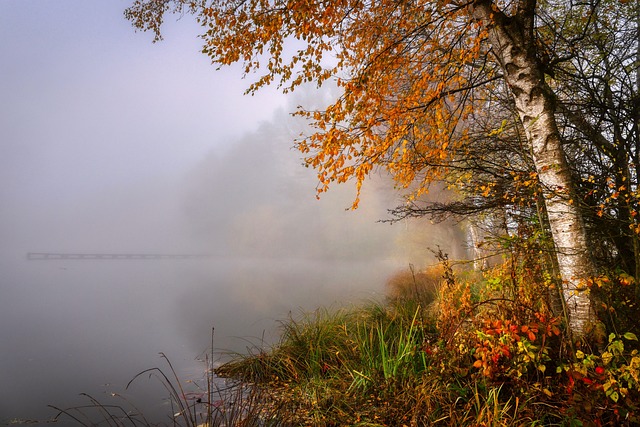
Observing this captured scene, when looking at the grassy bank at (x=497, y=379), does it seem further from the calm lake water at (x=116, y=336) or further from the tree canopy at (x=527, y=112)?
the calm lake water at (x=116, y=336)

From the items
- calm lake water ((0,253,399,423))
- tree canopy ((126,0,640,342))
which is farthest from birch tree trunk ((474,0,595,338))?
calm lake water ((0,253,399,423))

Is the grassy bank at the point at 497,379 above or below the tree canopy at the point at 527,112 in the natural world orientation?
below

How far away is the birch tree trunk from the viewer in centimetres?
343

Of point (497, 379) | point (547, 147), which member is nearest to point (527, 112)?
point (547, 147)

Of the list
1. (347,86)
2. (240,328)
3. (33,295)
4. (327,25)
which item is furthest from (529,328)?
(33,295)

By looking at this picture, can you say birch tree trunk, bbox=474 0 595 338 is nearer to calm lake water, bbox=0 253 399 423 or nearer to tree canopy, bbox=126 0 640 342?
tree canopy, bbox=126 0 640 342

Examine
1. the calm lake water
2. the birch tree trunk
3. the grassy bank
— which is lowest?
the calm lake water

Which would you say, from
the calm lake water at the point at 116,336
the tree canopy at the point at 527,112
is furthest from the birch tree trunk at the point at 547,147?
the calm lake water at the point at 116,336

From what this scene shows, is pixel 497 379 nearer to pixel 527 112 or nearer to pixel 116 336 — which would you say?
pixel 527 112

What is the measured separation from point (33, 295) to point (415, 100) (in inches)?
776

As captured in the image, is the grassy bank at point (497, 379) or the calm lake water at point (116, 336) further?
the calm lake water at point (116, 336)

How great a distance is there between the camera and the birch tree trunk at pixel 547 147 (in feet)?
11.2

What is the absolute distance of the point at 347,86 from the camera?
14.9 feet

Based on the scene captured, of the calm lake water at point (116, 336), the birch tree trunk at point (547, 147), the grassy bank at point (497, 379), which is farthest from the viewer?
the calm lake water at point (116, 336)
